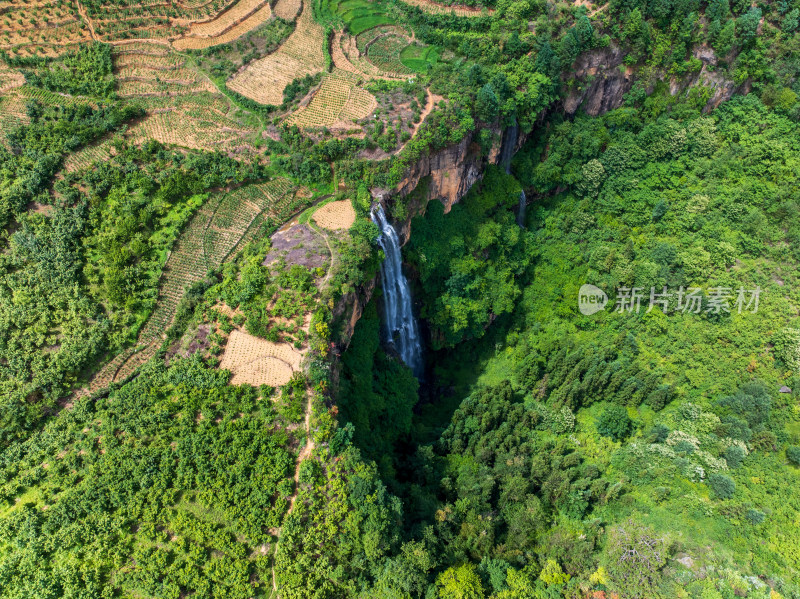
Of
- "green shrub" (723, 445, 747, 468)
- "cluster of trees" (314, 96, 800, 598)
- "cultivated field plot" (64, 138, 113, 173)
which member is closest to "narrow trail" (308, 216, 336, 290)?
"cluster of trees" (314, 96, 800, 598)

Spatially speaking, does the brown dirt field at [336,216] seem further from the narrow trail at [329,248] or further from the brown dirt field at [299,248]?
the brown dirt field at [299,248]

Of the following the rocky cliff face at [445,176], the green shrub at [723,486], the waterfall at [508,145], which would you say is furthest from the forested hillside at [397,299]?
the green shrub at [723,486]

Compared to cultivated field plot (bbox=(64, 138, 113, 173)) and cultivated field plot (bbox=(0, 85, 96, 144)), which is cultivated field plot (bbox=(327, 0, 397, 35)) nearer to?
cultivated field plot (bbox=(0, 85, 96, 144))

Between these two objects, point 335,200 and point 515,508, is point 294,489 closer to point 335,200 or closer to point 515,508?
point 515,508

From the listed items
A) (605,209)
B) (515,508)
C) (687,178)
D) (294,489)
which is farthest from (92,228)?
(687,178)

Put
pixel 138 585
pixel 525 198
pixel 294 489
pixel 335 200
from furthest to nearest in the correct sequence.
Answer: pixel 525 198, pixel 335 200, pixel 294 489, pixel 138 585
